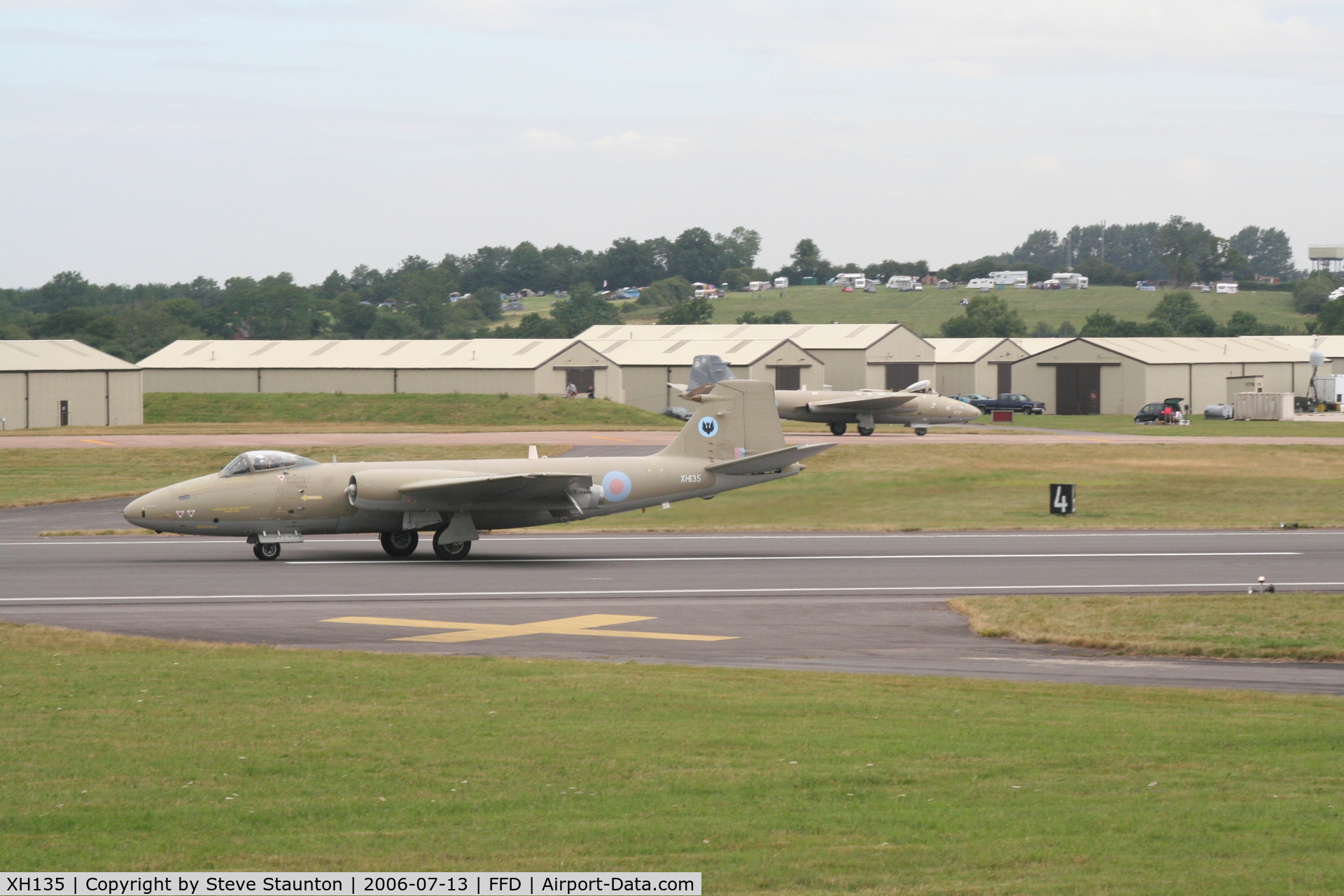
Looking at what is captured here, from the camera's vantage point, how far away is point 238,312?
180250mm

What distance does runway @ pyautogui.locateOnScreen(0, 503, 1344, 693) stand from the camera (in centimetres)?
2014

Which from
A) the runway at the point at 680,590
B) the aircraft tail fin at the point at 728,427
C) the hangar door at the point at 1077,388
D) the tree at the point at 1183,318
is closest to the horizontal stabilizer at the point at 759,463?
the aircraft tail fin at the point at 728,427

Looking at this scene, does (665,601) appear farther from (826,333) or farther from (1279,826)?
(826,333)

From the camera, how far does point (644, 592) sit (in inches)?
1065

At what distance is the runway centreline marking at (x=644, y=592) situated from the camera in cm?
2572

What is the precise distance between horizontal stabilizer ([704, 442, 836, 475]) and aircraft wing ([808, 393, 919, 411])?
127 ft

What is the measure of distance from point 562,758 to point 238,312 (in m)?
179

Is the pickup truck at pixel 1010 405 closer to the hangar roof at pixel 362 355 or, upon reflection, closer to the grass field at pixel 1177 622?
the hangar roof at pixel 362 355

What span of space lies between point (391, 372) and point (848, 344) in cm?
3593

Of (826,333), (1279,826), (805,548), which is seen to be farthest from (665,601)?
(826,333)

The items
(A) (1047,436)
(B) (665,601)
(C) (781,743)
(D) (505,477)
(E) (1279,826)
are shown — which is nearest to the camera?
(E) (1279,826)

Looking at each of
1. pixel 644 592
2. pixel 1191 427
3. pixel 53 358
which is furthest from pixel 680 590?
pixel 53 358

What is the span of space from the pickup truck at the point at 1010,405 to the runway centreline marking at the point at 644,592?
7666cm

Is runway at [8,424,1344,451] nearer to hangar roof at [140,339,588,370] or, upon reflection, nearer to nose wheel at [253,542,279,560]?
hangar roof at [140,339,588,370]
